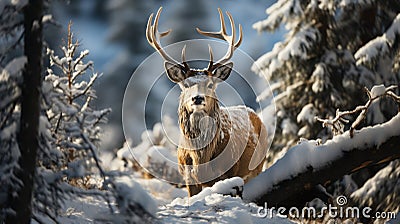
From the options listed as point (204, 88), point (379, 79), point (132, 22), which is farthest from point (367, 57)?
point (132, 22)

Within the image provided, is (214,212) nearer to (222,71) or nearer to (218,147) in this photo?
(218,147)

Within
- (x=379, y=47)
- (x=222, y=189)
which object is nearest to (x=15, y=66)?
(x=222, y=189)

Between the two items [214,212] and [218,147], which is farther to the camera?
[218,147]

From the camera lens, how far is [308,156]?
642 centimetres

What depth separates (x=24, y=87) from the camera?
147 inches

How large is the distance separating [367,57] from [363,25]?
1.76 metres

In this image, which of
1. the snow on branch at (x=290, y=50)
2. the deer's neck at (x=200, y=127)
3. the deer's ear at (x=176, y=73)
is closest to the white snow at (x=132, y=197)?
the deer's neck at (x=200, y=127)

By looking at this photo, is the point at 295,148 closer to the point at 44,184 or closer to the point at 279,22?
the point at 44,184

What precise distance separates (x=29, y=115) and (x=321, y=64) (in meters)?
9.70

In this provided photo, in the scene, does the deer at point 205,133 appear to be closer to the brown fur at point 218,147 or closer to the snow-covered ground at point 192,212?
the brown fur at point 218,147

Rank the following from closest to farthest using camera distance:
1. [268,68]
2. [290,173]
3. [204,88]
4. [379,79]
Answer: [290,173] < [204,88] < [379,79] < [268,68]

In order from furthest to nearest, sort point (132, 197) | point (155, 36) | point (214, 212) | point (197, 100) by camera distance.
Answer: point (155, 36) < point (197, 100) < point (214, 212) < point (132, 197)

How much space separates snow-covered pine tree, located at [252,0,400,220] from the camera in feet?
40.3

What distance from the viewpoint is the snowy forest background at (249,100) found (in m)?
3.72
